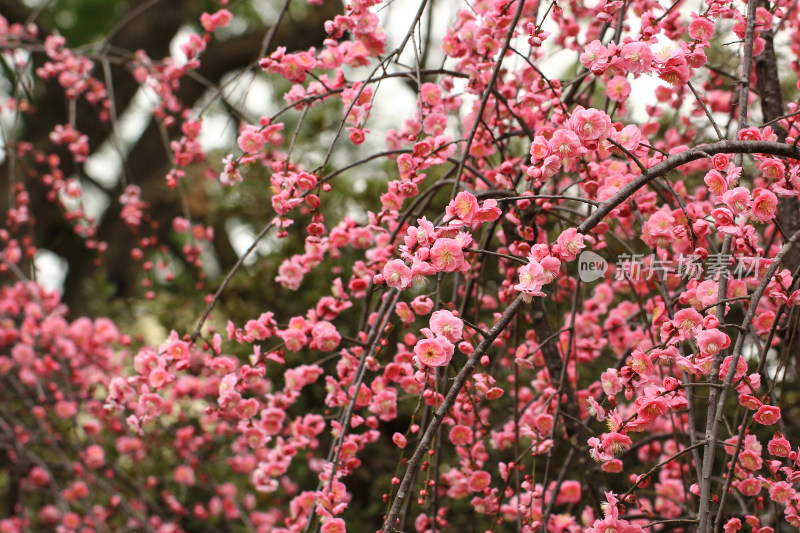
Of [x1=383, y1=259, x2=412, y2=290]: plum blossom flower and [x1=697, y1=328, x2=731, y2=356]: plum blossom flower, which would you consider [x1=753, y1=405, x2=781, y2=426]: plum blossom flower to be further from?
[x1=383, y1=259, x2=412, y2=290]: plum blossom flower

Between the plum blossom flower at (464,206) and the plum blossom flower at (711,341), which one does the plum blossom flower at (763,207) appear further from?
the plum blossom flower at (464,206)

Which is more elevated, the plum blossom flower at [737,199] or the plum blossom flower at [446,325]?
the plum blossom flower at [737,199]

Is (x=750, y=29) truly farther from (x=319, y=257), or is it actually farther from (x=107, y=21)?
(x=107, y=21)

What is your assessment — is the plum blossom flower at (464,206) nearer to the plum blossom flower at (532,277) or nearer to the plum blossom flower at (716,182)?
the plum blossom flower at (532,277)

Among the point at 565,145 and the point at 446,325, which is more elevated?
the point at 565,145

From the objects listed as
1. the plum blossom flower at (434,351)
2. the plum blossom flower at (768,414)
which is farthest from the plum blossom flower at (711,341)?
the plum blossom flower at (434,351)

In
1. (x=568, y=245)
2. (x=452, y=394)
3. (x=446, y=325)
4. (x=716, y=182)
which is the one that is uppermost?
(x=716, y=182)

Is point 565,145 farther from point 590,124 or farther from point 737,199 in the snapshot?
point 737,199

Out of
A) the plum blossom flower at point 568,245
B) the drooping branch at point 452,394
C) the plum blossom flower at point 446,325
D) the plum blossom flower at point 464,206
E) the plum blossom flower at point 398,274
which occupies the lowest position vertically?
the drooping branch at point 452,394

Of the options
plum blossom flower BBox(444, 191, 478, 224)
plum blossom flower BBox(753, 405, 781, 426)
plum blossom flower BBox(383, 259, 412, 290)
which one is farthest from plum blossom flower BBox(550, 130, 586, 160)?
plum blossom flower BBox(753, 405, 781, 426)

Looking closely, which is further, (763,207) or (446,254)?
(763,207)

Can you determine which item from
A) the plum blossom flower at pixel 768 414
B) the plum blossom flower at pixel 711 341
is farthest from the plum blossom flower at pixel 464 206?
the plum blossom flower at pixel 768 414

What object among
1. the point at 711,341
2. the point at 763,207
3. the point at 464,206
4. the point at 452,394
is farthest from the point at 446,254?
the point at 763,207

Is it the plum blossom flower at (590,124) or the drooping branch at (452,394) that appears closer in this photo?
the drooping branch at (452,394)
